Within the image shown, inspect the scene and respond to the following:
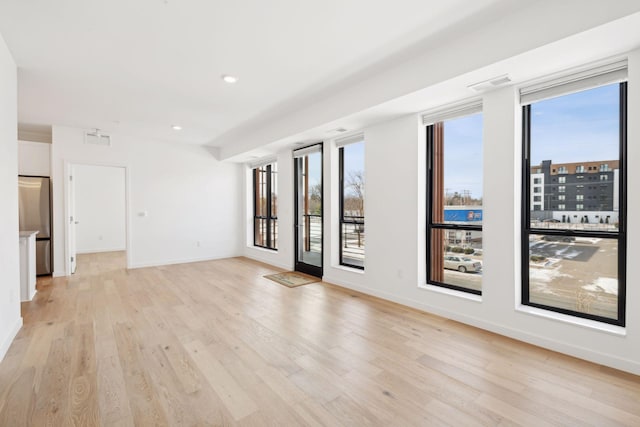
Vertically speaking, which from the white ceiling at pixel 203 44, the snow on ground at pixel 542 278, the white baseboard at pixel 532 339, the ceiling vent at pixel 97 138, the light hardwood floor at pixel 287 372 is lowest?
the light hardwood floor at pixel 287 372

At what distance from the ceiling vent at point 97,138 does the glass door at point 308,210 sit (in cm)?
361

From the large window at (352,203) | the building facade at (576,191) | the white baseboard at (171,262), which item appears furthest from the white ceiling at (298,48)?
the white baseboard at (171,262)

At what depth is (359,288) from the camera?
445 cm

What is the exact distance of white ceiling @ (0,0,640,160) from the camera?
7.16 ft

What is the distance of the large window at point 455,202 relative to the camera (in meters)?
3.37

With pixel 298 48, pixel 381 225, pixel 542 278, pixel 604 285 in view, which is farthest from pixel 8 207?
pixel 604 285

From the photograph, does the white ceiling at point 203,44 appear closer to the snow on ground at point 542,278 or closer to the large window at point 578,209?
the large window at point 578,209

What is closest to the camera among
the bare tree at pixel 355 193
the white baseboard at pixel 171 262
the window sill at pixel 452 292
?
the window sill at pixel 452 292

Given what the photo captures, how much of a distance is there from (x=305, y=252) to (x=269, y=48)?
3793 mm

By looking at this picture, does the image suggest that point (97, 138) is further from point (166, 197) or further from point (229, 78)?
point (229, 78)

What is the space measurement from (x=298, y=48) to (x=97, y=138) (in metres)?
4.97

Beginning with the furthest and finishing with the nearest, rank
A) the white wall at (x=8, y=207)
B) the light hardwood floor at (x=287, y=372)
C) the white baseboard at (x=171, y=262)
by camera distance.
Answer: the white baseboard at (x=171, y=262) → the white wall at (x=8, y=207) → the light hardwood floor at (x=287, y=372)

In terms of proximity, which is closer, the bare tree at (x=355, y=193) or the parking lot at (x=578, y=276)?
the parking lot at (x=578, y=276)

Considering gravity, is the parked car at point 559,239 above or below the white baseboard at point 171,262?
above
